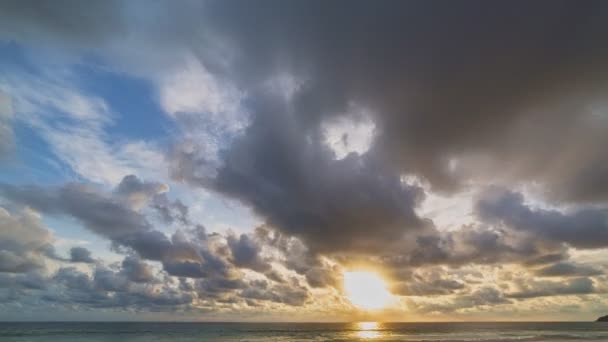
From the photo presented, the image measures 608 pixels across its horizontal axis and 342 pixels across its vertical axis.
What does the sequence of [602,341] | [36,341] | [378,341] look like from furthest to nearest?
[36,341] < [378,341] < [602,341]

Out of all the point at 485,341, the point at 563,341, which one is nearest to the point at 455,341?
the point at 485,341

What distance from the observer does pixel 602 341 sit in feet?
290

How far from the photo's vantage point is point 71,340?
108 metres

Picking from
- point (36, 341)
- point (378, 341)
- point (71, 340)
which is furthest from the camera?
point (71, 340)

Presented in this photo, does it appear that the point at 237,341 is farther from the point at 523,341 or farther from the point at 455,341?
A: the point at 523,341

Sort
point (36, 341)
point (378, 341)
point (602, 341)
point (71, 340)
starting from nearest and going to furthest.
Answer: point (602, 341)
point (378, 341)
point (36, 341)
point (71, 340)

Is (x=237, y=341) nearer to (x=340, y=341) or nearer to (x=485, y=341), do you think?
(x=340, y=341)

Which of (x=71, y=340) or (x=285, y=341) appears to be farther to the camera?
(x=71, y=340)

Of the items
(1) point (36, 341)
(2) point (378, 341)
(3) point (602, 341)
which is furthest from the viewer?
(1) point (36, 341)

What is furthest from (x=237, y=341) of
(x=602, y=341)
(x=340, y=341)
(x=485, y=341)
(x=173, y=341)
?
(x=602, y=341)

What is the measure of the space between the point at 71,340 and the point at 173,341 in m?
31.6

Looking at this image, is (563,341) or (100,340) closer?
(563,341)

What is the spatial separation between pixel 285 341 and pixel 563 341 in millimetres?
66936

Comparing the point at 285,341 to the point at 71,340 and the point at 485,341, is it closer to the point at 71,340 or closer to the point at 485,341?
the point at 485,341
